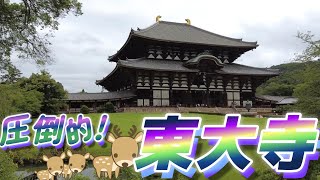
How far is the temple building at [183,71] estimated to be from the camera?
38.8 meters

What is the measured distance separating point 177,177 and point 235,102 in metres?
33.5

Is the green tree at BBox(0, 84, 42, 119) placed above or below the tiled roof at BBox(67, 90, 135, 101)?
above

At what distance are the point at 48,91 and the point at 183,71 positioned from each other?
14.6m

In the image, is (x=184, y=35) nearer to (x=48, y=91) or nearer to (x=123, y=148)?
(x=48, y=91)

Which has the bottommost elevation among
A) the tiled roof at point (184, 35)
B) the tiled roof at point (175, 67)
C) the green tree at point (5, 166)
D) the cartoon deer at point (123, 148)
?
the green tree at point (5, 166)

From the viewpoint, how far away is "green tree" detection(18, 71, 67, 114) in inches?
1363

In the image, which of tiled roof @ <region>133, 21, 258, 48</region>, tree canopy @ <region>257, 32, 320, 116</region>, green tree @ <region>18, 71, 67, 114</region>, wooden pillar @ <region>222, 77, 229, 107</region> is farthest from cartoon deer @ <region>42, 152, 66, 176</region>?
wooden pillar @ <region>222, 77, 229, 107</region>

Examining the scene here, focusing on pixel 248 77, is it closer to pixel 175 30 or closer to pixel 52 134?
pixel 175 30

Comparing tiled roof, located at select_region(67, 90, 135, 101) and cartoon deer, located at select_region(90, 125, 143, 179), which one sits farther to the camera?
tiled roof, located at select_region(67, 90, 135, 101)

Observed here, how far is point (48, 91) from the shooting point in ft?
116

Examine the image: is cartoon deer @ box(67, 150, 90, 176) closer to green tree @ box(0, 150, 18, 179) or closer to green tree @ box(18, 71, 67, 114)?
green tree @ box(0, 150, 18, 179)

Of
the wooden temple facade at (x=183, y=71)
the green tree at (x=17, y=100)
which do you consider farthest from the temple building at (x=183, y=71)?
the green tree at (x=17, y=100)

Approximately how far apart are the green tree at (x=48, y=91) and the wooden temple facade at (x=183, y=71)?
661 centimetres

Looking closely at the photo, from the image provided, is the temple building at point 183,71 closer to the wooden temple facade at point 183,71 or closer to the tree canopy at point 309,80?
the wooden temple facade at point 183,71
